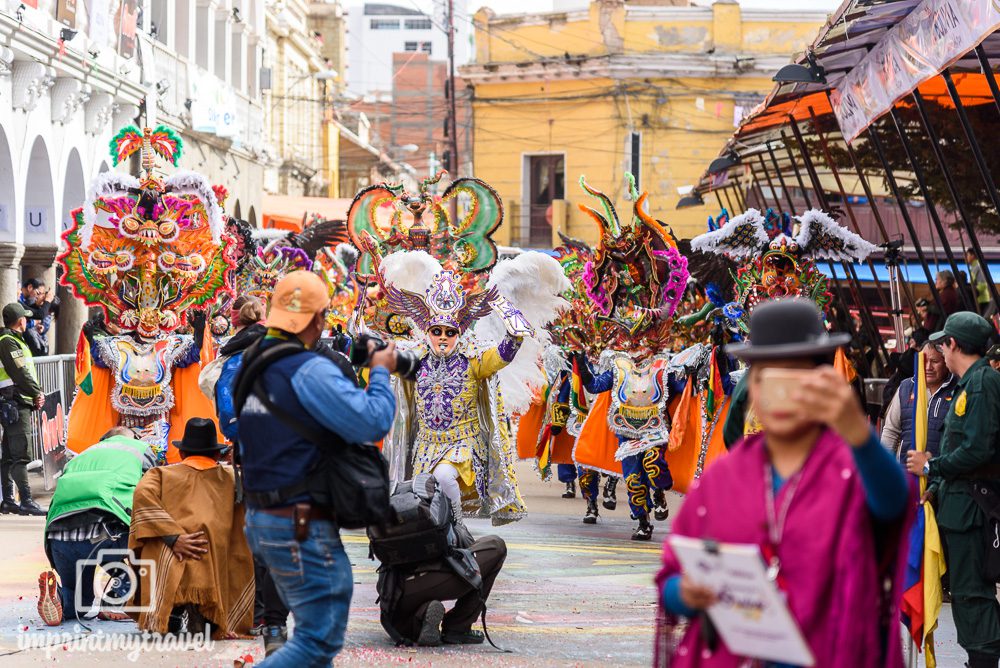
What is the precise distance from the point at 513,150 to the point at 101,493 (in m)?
29.1

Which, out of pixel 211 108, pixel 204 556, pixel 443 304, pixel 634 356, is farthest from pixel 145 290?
pixel 211 108

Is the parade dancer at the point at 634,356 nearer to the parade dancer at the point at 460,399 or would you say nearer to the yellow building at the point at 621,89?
the parade dancer at the point at 460,399

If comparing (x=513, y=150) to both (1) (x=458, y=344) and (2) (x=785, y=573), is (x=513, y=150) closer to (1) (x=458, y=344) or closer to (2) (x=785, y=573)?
(1) (x=458, y=344)

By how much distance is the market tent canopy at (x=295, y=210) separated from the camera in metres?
30.6

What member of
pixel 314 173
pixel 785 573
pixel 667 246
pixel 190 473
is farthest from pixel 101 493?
pixel 314 173

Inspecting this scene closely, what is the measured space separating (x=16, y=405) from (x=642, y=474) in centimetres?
493

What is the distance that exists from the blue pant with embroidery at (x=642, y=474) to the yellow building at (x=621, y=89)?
2254 centimetres

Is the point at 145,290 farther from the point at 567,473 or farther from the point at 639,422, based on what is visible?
the point at 567,473

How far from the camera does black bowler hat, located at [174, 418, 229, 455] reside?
7.00 m

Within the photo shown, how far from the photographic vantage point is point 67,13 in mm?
18250

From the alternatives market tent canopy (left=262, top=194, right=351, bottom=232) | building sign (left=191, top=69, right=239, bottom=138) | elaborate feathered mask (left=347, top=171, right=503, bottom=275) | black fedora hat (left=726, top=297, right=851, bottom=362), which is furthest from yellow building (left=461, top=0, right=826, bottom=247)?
black fedora hat (left=726, top=297, right=851, bottom=362)

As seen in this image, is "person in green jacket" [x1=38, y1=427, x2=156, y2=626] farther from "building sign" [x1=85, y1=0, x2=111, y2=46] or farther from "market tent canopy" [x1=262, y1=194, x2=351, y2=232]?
"market tent canopy" [x1=262, y1=194, x2=351, y2=232]

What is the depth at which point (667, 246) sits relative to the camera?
11477mm

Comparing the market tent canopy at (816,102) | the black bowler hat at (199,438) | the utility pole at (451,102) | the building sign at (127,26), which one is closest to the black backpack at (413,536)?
the black bowler hat at (199,438)
